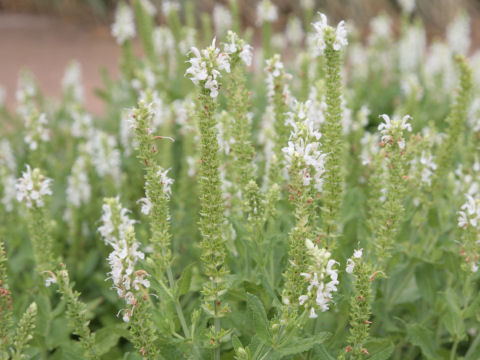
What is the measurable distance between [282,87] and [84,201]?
6.70 ft

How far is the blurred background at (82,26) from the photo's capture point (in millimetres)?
10655

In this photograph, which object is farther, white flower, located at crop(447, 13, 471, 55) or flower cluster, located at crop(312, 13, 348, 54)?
white flower, located at crop(447, 13, 471, 55)

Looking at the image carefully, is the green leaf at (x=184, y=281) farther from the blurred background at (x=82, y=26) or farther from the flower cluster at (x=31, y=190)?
the blurred background at (x=82, y=26)

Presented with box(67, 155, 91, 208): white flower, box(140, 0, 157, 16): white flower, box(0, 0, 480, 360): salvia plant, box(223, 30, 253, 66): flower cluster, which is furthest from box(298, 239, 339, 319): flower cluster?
box(140, 0, 157, 16): white flower

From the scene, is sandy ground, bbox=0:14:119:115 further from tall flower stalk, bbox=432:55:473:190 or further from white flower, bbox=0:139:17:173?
tall flower stalk, bbox=432:55:473:190

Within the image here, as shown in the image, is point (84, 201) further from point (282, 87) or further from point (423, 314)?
point (423, 314)

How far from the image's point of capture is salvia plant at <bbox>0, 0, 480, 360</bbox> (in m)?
1.99

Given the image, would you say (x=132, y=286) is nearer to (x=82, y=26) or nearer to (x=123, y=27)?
(x=123, y=27)

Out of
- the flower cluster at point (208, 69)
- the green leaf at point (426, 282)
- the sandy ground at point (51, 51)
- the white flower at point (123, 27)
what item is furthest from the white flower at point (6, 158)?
the sandy ground at point (51, 51)

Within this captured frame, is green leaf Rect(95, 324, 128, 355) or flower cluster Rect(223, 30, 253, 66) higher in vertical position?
flower cluster Rect(223, 30, 253, 66)

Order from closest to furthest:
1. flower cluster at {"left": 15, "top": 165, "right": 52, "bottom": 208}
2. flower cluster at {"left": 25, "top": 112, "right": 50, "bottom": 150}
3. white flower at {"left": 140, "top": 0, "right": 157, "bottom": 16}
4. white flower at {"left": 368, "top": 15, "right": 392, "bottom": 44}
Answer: flower cluster at {"left": 15, "top": 165, "right": 52, "bottom": 208}, flower cluster at {"left": 25, "top": 112, "right": 50, "bottom": 150}, white flower at {"left": 140, "top": 0, "right": 157, "bottom": 16}, white flower at {"left": 368, "top": 15, "right": 392, "bottom": 44}

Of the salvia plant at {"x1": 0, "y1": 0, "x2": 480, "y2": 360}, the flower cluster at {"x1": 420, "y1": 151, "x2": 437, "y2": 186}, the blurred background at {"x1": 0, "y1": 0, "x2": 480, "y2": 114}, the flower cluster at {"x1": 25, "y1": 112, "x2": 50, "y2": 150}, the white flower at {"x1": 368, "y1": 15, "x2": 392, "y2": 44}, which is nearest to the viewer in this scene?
the salvia plant at {"x1": 0, "y1": 0, "x2": 480, "y2": 360}

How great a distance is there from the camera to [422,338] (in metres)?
2.59

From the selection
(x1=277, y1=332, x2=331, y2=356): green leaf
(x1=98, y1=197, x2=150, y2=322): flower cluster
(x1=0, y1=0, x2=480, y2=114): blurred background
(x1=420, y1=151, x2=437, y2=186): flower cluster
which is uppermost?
(x1=0, y1=0, x2=480, y2=114): blurred background
